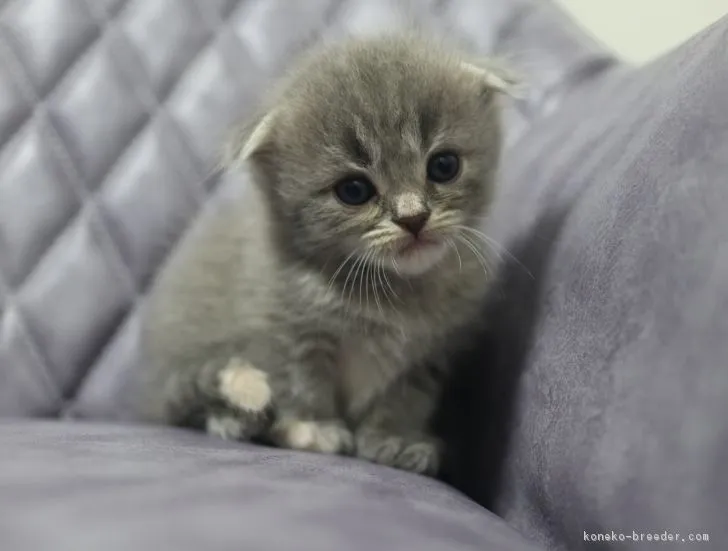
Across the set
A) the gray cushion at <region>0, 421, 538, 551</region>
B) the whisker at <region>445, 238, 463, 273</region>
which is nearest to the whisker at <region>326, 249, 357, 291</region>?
the whisker at <region>445, 238, 463, 273</region>

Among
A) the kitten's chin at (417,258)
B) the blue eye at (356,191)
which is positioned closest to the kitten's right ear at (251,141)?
the blue eye at (356,191)

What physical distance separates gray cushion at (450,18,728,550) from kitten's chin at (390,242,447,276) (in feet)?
0.35

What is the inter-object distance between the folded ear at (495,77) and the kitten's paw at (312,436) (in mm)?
471

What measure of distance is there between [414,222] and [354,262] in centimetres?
11

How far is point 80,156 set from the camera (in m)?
1.38

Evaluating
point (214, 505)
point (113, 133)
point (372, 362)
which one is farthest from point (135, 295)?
point (214, 505)

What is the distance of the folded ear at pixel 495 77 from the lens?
105 cm

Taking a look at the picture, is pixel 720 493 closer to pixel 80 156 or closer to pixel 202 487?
pixel 202 487

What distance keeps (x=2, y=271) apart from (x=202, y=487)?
0.81 meters

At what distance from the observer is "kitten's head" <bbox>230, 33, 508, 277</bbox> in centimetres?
96

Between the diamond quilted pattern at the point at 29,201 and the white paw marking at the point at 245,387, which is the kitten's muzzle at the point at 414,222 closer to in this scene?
the white paw marking at the point at 245,387

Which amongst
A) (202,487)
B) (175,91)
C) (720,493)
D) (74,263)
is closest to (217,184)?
(175,91)

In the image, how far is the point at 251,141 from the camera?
1.00m

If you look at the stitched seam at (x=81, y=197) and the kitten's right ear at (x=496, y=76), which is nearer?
the kitten's right ear at (x=496, y=76)
